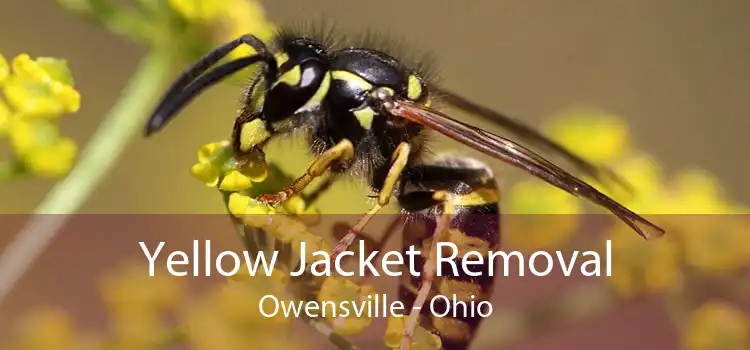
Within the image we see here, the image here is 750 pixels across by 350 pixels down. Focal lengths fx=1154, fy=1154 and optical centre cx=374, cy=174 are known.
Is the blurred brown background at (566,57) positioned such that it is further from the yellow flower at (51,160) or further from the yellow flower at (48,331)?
the yellow flower at (51,160)

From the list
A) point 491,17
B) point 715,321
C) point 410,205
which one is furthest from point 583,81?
point 410,205

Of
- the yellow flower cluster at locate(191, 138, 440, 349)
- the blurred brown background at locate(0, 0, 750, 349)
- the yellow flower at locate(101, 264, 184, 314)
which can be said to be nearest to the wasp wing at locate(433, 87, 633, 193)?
the yellow flower cluster at locate(191, 138, 440, 349)

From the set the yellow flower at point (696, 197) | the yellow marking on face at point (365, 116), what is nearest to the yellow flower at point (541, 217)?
the yellow flower at point (696, 197)

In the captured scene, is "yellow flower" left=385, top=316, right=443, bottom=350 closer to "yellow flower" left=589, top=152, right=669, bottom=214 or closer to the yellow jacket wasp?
the yellow jacket wasp

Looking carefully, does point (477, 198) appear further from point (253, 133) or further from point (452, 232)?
point (253, 133)

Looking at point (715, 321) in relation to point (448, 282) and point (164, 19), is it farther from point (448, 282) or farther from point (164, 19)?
point (164, 19)
